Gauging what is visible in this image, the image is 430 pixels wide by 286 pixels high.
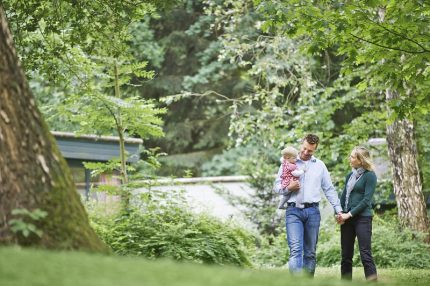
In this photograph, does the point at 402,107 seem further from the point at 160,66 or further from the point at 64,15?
the point at 160,66

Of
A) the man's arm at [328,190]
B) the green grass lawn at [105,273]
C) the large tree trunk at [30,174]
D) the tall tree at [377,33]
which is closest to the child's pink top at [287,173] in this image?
the man's arm at [328,190]

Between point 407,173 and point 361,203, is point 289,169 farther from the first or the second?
point 407,173

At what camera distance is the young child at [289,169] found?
969 centimetres

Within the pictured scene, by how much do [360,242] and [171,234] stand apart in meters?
2.37

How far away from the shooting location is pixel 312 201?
969 centimetres

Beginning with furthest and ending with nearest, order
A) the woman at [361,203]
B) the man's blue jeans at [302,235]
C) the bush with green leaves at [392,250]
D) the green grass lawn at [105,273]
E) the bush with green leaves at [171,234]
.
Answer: the bush with green leaves at [392,250]
the bush with green leaves at [171,234]
the woman at [361,203]
the man's blue jeans at [302,235]
the green grass lawn at [105,273]

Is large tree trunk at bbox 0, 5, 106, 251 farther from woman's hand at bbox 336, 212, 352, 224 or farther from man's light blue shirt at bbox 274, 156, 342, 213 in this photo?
woman's hand at bbox 336, 212, 352, 224

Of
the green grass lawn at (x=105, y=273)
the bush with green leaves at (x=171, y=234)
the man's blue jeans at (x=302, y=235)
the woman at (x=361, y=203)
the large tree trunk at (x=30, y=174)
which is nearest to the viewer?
the green grass lawn at (x=105, y=273)

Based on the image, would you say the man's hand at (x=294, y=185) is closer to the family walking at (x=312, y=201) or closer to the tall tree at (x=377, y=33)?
the family walking at (x=312, y=201)

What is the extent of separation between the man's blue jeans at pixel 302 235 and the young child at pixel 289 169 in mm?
253

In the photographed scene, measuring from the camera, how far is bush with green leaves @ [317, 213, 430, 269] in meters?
15.0

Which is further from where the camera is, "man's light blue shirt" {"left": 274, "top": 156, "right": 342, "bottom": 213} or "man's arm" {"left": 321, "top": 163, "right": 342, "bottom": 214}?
"man's arm" {"left": 321, "top": 163, "right": 342, "bottom": 214}

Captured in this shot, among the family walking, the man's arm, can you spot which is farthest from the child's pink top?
the man's arm

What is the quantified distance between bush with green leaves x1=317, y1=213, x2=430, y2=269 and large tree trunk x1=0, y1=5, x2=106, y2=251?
10.3 metres
